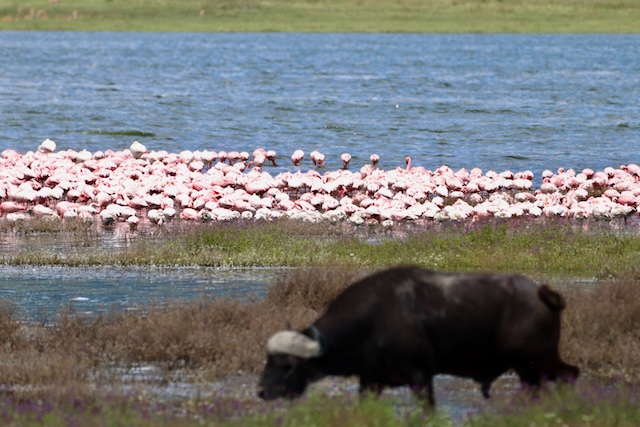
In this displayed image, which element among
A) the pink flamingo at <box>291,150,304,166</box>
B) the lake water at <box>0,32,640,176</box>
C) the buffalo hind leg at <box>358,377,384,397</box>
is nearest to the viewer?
the buffalo hind leg at <box>358,377,384,397</box>

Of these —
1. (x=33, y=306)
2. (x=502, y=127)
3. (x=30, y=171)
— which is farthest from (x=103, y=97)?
(x=33, y=306)

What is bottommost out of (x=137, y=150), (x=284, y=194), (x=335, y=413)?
(x=335, y=413)

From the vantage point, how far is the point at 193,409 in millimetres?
10289

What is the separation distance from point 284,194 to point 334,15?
10284 cm

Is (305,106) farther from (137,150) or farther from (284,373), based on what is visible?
(284,373)

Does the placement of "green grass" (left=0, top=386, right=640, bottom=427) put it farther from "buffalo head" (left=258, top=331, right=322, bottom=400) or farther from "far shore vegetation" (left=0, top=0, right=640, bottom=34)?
"far shore vegetation" (left=0, top=0, right=640, bottom=34)

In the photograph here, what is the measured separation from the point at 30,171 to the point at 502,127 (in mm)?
28693

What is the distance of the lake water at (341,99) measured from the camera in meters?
44.4

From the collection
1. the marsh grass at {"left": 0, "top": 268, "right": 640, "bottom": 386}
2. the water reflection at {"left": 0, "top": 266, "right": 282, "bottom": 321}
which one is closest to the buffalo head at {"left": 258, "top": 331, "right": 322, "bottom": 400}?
the marsh grass at {"left": 0, "top": 268, "right": 640, "bottom": 386}

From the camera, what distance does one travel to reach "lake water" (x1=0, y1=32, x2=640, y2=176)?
4438 cm

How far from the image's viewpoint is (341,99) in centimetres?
6581

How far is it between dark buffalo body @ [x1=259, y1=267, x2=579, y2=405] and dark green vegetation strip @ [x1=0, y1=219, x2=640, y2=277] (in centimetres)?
719

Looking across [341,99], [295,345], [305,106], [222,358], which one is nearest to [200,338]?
[222,358]

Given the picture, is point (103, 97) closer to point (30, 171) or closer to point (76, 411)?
point (30, 171)
